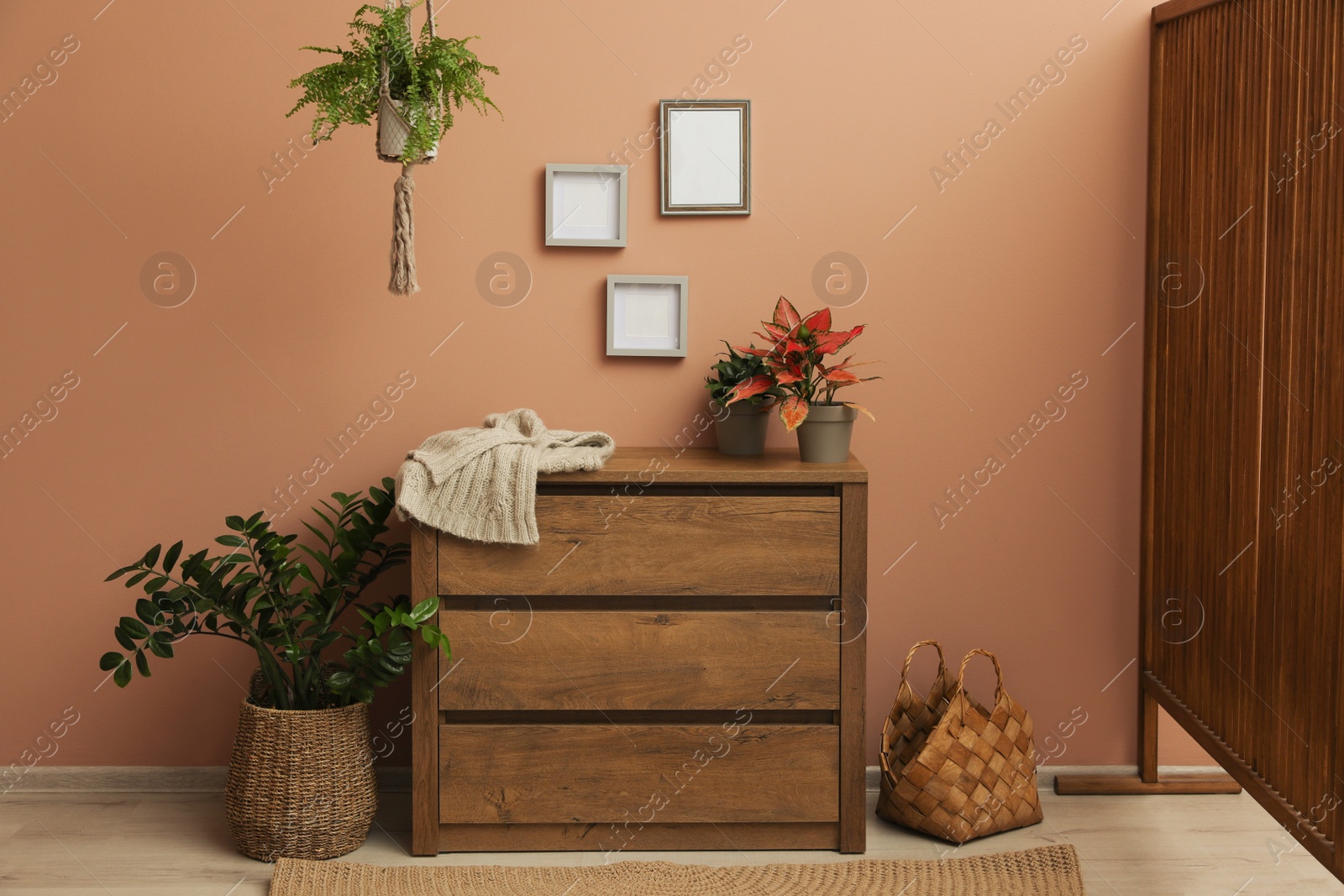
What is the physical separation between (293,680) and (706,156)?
150 cm

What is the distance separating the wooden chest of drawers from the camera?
6.64ft

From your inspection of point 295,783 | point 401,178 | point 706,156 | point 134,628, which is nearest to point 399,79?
point 401,178

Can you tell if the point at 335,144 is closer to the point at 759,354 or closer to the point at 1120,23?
the point at 759,354

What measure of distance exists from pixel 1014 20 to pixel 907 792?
179 centimetres

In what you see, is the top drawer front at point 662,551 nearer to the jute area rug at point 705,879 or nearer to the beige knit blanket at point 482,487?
the beige knit blanket at point 482,487

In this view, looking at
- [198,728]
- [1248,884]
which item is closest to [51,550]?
[198,728]

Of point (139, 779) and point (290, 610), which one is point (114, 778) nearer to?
point (139, 779)

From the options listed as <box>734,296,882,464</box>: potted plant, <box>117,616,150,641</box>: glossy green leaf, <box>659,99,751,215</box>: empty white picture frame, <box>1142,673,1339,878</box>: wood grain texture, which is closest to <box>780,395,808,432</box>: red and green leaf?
<box>734,296,882,464</box>: potted plant

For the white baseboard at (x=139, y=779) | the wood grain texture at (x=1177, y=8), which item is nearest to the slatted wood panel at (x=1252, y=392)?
the wood grain texture at (x=1177, y=8)

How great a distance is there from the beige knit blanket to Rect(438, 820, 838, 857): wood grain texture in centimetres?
63

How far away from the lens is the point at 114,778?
7.95ft

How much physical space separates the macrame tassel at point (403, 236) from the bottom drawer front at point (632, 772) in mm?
925

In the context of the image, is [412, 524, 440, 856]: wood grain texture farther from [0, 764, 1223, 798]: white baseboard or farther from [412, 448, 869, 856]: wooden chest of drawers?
[0, 764, 1223, 798]: white baseboard

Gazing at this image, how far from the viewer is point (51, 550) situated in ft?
7.89
